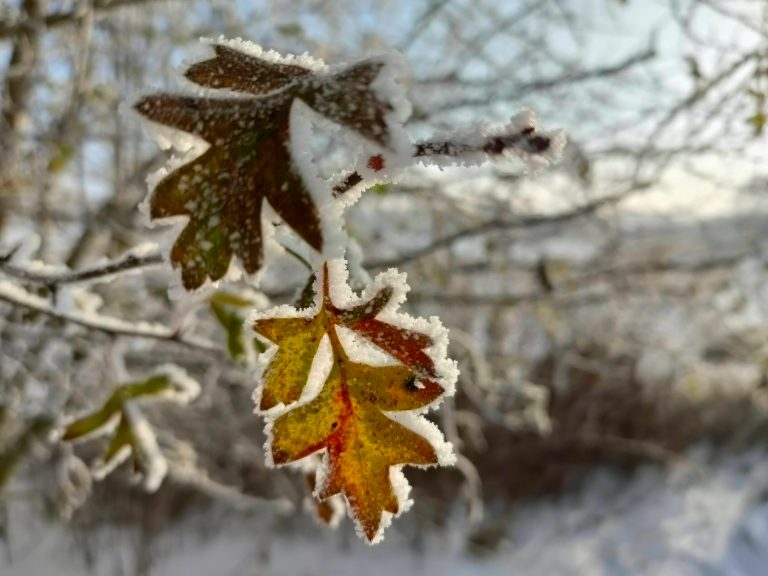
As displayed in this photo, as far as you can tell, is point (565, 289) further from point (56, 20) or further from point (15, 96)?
point (15, 96)

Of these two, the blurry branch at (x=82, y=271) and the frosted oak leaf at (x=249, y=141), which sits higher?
the frosted oak leaf at (x=249, y=141)

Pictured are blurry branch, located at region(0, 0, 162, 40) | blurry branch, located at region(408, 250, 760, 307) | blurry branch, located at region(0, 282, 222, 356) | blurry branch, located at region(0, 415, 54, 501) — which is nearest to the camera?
blurry branch, located at region(0, 282, 222, 356)

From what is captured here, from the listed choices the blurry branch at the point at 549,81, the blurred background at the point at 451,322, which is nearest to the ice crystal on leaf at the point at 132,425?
the blurred background at the point at 451,322

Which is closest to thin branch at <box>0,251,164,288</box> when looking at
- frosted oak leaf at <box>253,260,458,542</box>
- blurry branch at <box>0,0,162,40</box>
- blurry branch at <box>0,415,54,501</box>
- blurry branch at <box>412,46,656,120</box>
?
frosted oak leaf at <box>253,260,458,542</box>

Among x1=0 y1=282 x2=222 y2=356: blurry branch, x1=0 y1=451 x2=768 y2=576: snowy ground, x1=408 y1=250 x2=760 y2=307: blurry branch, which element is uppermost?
x1=0 y1=282 x2=222 y2=356: blurry branch

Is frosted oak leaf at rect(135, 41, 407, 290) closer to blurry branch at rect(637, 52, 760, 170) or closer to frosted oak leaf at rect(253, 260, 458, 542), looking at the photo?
frosted oak leaf at rect(253, 260, 458, 542)

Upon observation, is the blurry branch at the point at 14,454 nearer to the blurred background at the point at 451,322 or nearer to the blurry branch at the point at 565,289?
the blurred background at the point at 451,322
